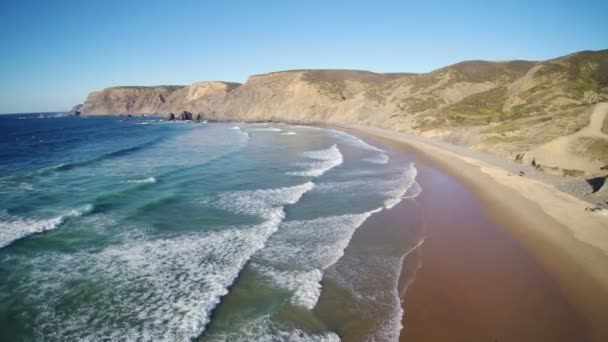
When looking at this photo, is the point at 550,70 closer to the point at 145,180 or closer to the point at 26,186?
the point at 145,180

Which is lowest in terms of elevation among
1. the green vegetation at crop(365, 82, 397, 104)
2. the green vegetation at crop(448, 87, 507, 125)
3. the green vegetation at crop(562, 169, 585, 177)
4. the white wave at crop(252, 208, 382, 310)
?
the white wave at crop(252, 208, 382, 310)

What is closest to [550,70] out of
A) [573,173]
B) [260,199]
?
[573,173]

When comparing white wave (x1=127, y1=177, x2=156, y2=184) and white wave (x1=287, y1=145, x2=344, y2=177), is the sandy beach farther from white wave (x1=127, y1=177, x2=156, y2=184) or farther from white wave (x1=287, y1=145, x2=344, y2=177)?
white wave (x1=127, y1=177, x2=156, y2=184)

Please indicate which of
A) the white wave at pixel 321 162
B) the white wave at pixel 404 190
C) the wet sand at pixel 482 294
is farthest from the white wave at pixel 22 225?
the white wave at pixel 404 190

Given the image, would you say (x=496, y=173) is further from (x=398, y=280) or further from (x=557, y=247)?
(x=398, y=280)

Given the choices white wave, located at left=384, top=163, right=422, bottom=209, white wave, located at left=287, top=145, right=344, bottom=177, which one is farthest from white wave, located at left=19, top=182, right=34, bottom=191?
white wave, located at left=384, top=163, right=422, bottom=209

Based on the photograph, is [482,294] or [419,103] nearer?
[482,294]
